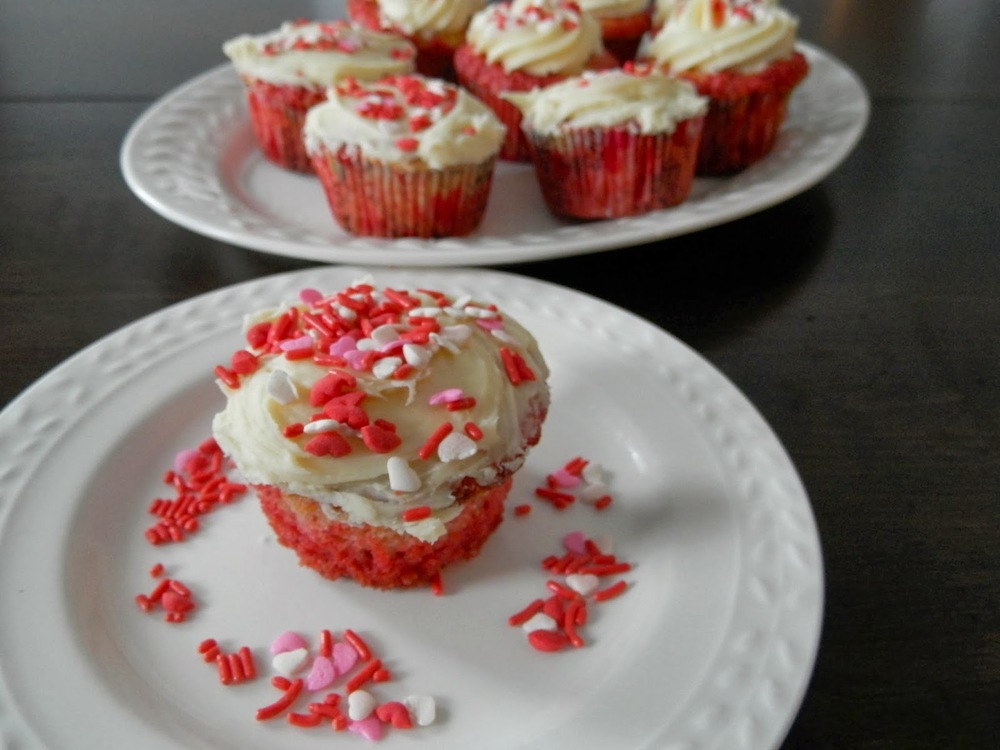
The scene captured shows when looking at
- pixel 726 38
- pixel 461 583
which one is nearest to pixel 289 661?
pixel 461 583

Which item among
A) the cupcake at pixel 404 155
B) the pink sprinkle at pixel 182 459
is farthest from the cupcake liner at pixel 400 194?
the pink sprinkle at pixel 182 459

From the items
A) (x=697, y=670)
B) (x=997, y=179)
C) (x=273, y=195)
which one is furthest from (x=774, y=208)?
(x=697, y=670)

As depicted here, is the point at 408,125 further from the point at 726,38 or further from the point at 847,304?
the point at 847,304

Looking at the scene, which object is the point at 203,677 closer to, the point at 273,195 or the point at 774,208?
the point at 273,195

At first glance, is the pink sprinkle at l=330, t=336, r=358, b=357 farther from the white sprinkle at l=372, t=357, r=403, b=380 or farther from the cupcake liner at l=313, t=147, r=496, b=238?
the cupcake liner at l=313, t=147, r=496, b=238

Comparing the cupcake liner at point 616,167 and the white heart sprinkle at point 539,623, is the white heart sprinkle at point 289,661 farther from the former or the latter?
the cupcake liner at point 616,167
